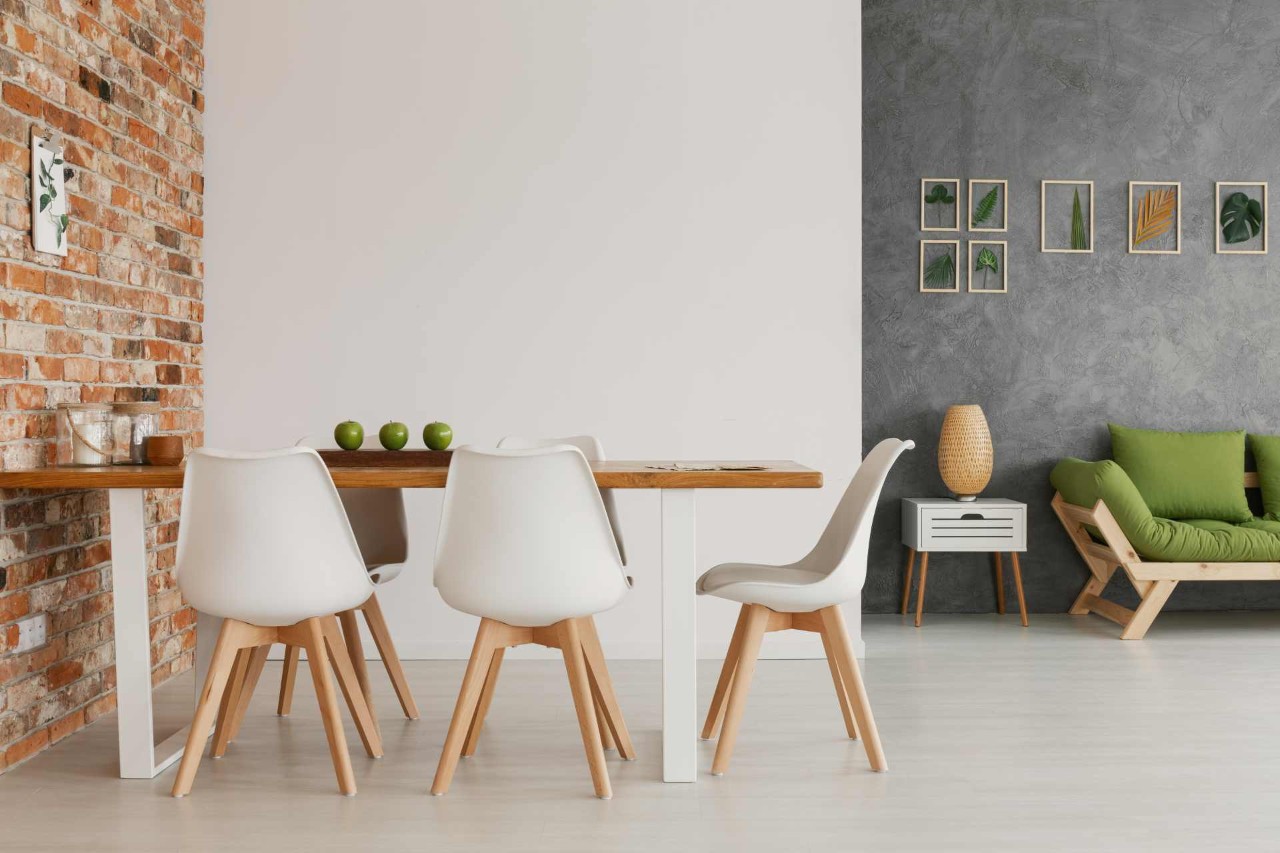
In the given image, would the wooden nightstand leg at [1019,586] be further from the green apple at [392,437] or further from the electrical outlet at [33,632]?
the electrical outlet at [33,632]

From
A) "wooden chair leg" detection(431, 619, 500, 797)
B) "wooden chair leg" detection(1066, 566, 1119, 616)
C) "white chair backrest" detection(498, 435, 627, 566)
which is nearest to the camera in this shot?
"wooden chair leg" detection(431, 619, 500, 797)

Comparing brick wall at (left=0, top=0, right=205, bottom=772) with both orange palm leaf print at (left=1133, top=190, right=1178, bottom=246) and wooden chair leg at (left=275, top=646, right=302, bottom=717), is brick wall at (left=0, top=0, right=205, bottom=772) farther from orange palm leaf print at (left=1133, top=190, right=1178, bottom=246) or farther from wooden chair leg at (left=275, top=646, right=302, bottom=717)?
orange palm leaf print at (left=1133, top=190, right=1178, bottom=246)

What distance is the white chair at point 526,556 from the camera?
2609mm

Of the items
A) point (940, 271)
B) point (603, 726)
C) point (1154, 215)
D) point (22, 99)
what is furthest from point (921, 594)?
point (22, 99)

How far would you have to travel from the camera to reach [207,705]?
2.69 m

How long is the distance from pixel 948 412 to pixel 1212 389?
4.58ft

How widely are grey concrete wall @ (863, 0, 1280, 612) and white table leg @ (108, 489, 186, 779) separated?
11.4 feet

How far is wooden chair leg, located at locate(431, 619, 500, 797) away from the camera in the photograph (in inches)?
107

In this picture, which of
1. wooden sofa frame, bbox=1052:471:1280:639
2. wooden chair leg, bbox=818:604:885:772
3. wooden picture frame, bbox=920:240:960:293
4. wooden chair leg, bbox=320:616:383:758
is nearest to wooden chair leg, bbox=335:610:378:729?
wooden chair leg, bbox=320:616:383:758

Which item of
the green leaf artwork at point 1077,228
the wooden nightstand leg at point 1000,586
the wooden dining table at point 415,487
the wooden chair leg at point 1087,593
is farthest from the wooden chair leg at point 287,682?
the green leaf artwork at point 1077,228

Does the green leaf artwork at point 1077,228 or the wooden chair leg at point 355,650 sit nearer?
the wooden chair leg at point 355,650

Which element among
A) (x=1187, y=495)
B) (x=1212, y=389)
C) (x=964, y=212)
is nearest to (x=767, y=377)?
(x=964, y=212)

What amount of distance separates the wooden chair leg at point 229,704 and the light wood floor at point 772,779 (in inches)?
2.2

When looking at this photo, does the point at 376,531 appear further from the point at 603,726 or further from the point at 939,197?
the point at 939,197
